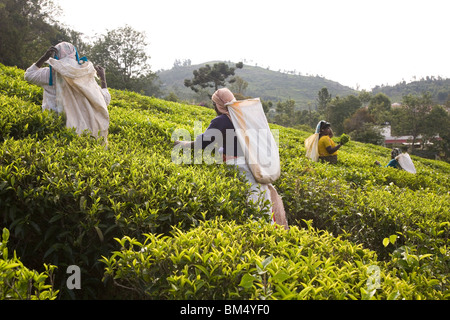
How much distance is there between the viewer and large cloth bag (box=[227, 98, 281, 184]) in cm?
349

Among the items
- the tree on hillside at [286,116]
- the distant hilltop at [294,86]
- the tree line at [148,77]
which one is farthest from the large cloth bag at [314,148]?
the distant hilltop at [294,86]

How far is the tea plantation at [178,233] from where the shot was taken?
5.32 feet

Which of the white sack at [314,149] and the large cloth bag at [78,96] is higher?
the large cloth bag at [78,96]

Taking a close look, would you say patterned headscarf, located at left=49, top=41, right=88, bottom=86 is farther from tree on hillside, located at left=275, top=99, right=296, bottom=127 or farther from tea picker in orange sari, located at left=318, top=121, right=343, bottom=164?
tree on hillside, located at left=275, top=99, right=296, bottom=127

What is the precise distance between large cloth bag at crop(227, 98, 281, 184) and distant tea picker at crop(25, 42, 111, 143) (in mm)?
1929

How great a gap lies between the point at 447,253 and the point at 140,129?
4545 millimetres

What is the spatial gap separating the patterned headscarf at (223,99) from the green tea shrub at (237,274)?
2.06 metres

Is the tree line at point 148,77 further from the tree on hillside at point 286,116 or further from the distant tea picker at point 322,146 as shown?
the distant tea picker at point 322,146

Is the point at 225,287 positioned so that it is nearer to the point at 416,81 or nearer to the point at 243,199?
the point at 243,199

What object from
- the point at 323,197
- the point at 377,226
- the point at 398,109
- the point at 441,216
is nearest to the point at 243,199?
the point at 323,197

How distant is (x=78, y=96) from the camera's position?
14.2 ft

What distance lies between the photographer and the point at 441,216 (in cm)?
337

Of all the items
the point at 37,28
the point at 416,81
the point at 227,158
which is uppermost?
the point at 416,81

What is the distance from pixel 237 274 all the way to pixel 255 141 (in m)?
2.11
